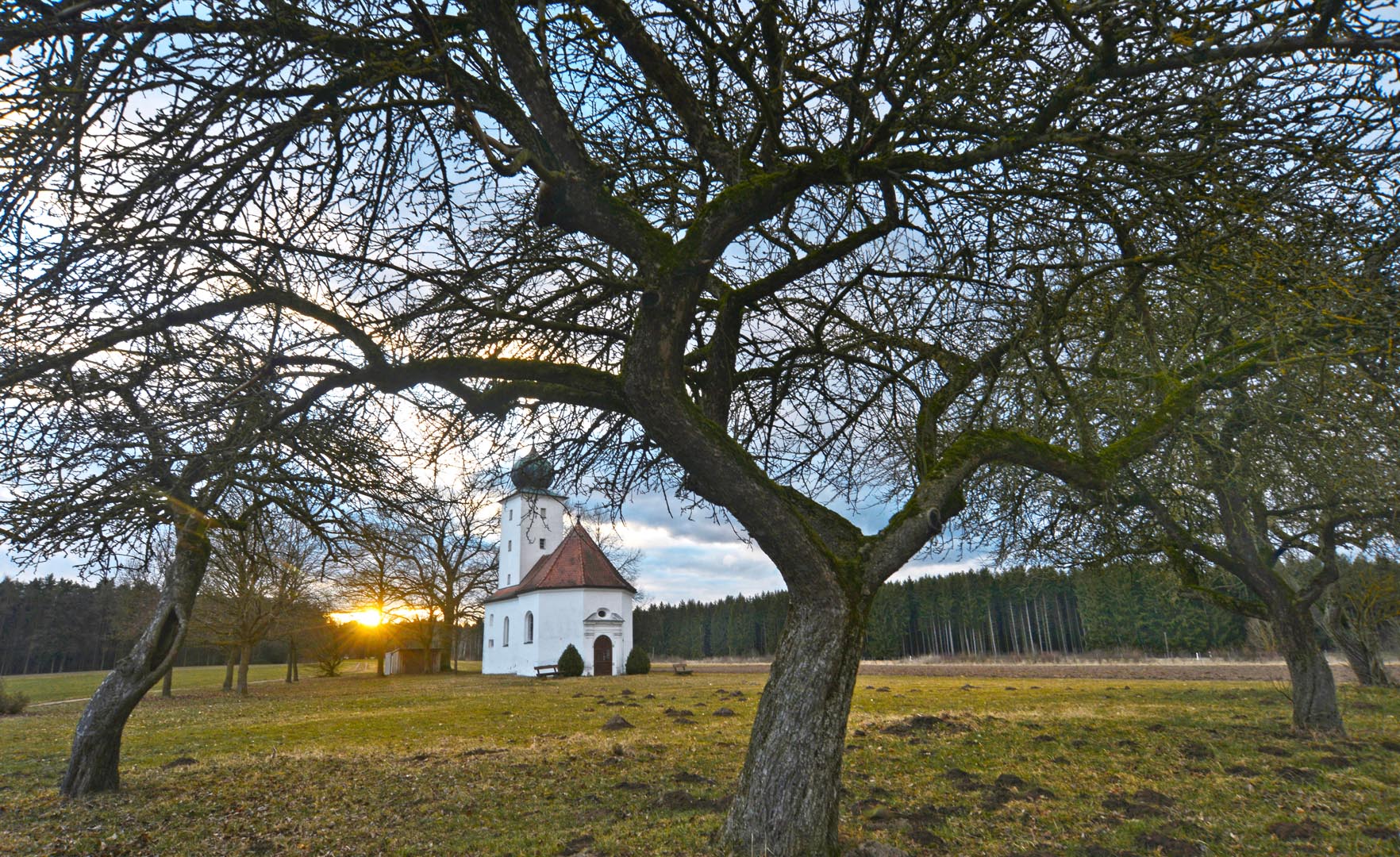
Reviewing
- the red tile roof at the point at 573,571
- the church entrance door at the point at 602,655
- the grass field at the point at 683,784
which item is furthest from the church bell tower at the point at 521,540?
the grass field at the point at 683,784

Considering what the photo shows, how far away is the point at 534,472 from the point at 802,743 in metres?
4.69

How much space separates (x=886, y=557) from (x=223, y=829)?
6.27 meters

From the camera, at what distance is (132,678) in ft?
24.5

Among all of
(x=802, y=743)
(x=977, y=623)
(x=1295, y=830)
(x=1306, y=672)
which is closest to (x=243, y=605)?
(x=802, y=743)

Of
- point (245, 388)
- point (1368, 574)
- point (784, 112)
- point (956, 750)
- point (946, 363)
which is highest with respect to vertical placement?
point (784, 112)

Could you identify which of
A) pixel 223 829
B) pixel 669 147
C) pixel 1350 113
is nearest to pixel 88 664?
pixel 223 829

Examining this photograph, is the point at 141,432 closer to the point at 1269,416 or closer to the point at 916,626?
the point at 1269,416

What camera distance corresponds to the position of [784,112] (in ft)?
17.6

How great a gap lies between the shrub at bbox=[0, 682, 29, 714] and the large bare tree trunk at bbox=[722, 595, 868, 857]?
78.5 ft

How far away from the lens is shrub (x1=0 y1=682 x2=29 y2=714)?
18406 millimetres

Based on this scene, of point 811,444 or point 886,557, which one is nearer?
point 886,557

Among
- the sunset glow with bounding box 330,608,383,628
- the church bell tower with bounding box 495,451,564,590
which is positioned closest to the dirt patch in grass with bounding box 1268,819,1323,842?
the sunset glow with bounding box 330,608,383,628

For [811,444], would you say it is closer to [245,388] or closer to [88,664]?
[245,388]

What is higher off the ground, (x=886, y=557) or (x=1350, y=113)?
(x=1350, y=113)
